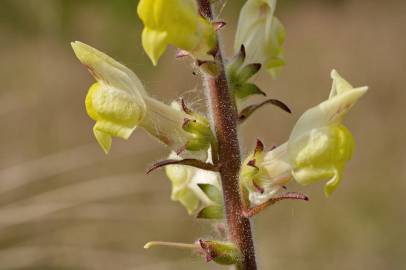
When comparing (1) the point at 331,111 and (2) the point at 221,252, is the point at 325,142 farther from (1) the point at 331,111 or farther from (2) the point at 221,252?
(2) the point at 221,252

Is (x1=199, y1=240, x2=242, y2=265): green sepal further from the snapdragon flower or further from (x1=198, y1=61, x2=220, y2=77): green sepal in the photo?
(x1=198, y1=61, x2=220, y2=77): green sepal

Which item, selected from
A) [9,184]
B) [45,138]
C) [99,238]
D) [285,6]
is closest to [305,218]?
[99,238]

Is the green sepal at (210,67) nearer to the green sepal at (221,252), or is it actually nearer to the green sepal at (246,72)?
the green sepal at (246,72)

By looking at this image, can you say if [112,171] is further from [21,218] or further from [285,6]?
[285,6]

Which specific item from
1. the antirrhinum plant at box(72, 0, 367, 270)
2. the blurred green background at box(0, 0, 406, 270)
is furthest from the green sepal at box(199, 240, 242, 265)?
the blurred green background at box(0, 0, 406, 270)

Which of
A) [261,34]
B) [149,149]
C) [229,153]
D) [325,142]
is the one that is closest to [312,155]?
[325,142]
